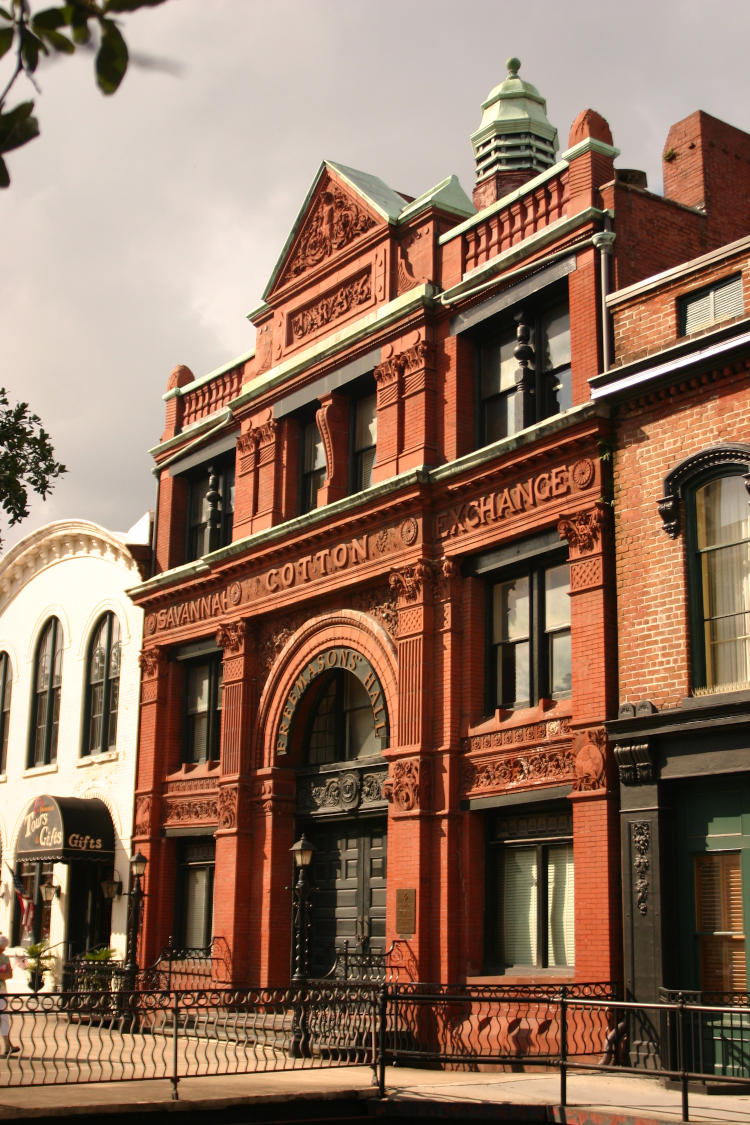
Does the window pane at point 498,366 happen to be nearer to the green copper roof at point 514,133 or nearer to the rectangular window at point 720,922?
the green copper roof at point 514,133

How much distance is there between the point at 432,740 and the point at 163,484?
12.5 metres

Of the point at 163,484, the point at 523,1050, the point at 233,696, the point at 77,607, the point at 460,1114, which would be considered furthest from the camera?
the point at 77,607

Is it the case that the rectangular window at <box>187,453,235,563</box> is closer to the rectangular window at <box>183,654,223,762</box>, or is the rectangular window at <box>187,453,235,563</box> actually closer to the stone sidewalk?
the rectangular window at <box>183,654,223,762</box>

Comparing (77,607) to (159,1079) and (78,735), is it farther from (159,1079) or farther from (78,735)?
(159,1079)

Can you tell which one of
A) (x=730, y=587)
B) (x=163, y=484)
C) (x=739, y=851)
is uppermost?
(x=163, y=484)

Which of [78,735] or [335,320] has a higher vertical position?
[335,320]

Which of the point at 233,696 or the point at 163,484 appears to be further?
the point at 163,484

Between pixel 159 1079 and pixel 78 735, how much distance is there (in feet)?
62.0

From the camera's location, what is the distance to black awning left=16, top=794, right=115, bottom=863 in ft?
98.3

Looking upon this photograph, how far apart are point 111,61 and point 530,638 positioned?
16.9 meters

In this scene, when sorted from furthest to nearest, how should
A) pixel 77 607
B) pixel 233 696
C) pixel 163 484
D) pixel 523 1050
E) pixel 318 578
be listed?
pixel 77 607 → pixel 163 484 → pixel 233 696 → pixel 318 578 → pixel 523 1050

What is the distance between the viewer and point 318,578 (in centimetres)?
2522

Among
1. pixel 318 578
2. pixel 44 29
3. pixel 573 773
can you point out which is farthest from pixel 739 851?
pixel 44 29

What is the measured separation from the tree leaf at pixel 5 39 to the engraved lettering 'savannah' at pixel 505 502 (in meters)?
15.6
